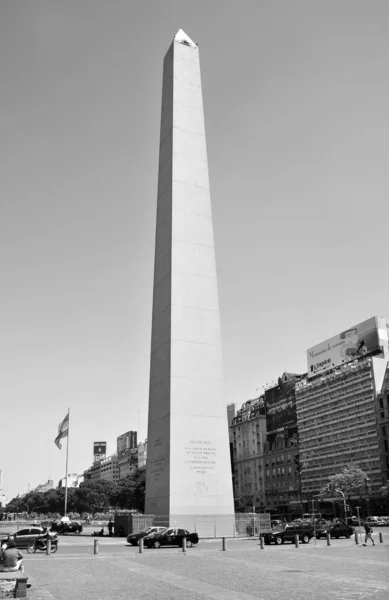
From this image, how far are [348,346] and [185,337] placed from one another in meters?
83.7

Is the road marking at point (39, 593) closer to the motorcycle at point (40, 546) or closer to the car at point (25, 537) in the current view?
the motorcycle at point (40, 546)

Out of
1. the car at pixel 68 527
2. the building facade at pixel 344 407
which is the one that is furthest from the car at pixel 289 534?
the building facade at pixel 344 407

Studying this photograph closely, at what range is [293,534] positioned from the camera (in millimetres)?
35875

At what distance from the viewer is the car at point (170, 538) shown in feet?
107

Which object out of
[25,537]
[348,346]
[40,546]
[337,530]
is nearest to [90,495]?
[348,346]

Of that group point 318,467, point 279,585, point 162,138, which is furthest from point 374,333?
point 279,585

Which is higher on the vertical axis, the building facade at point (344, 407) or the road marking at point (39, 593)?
the building facade at point (344, 407)

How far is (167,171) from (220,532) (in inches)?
1120

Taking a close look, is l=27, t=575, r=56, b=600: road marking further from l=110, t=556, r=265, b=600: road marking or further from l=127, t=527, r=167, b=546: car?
l=127, t=527, r=167, b=546: car

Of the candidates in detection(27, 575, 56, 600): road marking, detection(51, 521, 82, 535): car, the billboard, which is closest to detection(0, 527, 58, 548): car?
detection(27, 575, 56, 600): road marking

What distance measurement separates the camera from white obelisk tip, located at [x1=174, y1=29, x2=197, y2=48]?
53.0 metres

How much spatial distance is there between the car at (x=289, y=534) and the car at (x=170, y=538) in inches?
209

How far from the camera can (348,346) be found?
119438 mm

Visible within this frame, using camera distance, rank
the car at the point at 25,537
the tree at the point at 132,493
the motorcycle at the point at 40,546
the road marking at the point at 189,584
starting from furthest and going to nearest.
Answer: the tree at the point at 132,493, the car at the point at 25,537, the motorcycle at the point at 40,546, the road marking at the point at 189,584
